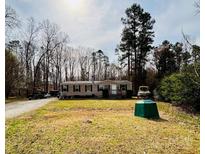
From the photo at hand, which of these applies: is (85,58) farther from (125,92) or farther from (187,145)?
(187,145)

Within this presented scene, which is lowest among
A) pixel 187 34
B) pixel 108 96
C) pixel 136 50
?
pixel 108 96

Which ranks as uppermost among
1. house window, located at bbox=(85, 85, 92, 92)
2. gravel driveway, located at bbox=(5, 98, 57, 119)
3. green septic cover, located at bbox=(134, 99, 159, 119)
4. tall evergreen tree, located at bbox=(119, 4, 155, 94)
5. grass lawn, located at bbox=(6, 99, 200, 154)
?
tall evergreen tree, located at bbox=(119, 4, 155, 94)

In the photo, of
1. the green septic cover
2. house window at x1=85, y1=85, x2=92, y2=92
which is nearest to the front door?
house window at x1=85, y1=85, x2=92, y2=92

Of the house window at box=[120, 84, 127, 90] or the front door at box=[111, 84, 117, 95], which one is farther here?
the house window at box=[120, 84, 127, 90]

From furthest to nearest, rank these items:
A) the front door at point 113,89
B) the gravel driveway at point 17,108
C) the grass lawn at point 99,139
A: the front door at point 113,89 < the gravel driveway at point 17,108 < the grass lawn at point 99,139

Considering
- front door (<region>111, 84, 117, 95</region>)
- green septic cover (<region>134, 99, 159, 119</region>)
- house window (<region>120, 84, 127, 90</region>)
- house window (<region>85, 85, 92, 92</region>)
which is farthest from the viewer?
house window (<region>85, 85, 92, 92</region>)

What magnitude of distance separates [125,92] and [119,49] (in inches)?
299

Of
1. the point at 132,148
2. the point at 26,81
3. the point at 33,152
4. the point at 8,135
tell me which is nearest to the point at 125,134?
the point at 132,148

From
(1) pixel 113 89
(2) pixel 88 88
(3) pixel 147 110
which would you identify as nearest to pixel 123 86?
(1) pixel 113 89

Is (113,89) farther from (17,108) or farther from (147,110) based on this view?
(147,110)

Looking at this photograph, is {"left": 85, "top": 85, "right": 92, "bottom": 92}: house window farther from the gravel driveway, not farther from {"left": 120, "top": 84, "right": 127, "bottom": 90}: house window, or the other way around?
the gravel driveway

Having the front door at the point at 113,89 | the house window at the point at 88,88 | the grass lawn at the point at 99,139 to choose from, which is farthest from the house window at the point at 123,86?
the grass lawn at the point at 99,139

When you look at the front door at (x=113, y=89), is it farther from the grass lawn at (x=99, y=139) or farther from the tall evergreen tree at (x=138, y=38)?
the grass lawn at (x=99, y=139)

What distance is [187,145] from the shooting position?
565 cm
